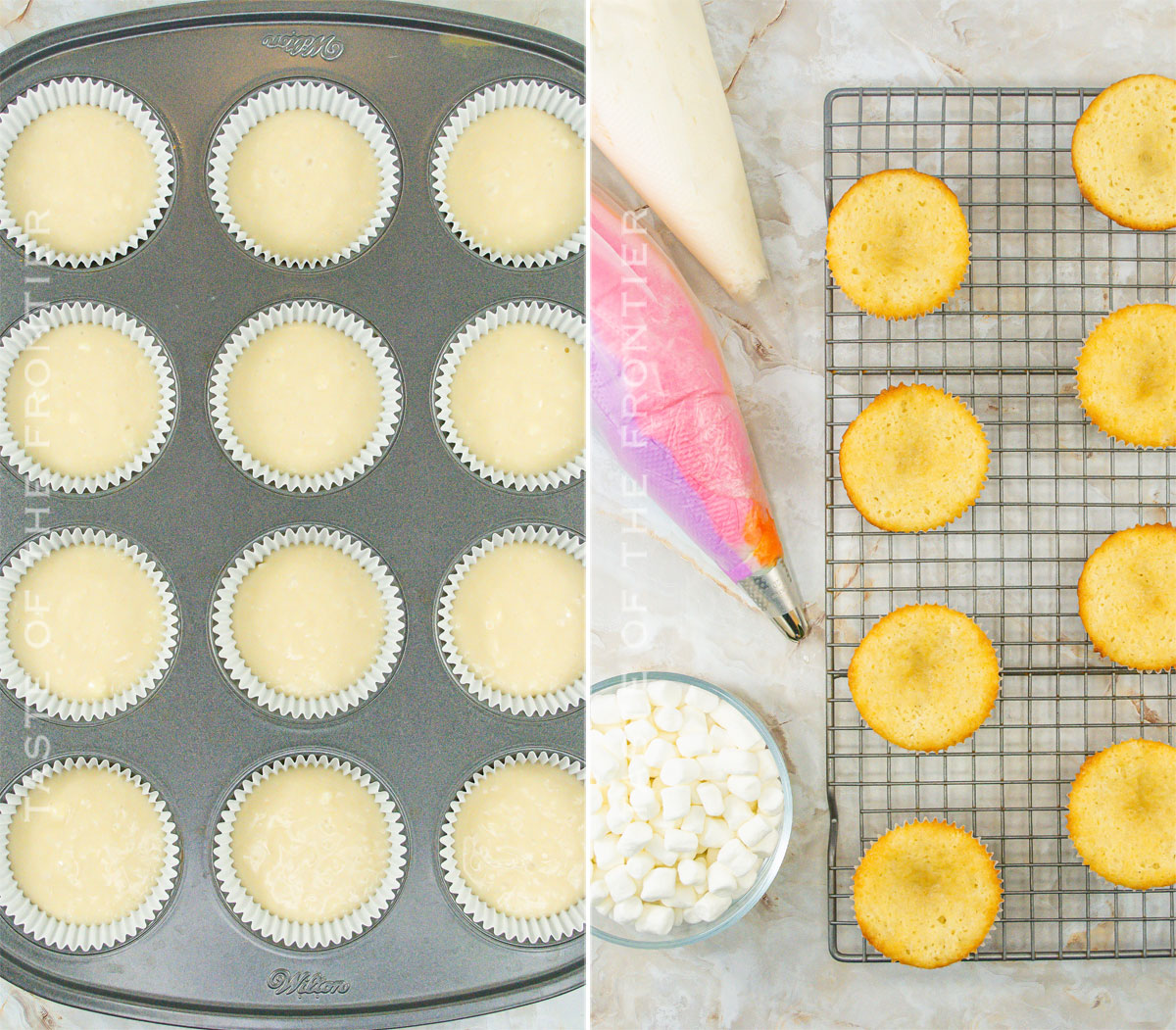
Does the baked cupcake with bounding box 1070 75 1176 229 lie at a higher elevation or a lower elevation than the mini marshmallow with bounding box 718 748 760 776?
higher

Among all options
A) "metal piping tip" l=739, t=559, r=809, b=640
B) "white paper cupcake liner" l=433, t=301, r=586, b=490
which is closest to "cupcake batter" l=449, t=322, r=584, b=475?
"white paper cupcake liner" l=433, t=301, r=586, b=490

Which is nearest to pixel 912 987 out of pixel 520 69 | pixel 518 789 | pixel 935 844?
pixel 935 844

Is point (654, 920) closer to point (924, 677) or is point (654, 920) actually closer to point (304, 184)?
point (924, 677)

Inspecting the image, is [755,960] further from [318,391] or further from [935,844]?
[318,391]

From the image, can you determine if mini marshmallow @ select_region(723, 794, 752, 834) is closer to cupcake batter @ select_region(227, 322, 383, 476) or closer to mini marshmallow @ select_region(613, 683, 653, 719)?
mini marshmallow @ select_region(613, 683, 653, 719)

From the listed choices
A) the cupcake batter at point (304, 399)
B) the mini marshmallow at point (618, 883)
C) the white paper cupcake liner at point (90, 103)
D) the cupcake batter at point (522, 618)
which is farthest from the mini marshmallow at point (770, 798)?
the white paper cupcake liner at point (90, 103)
